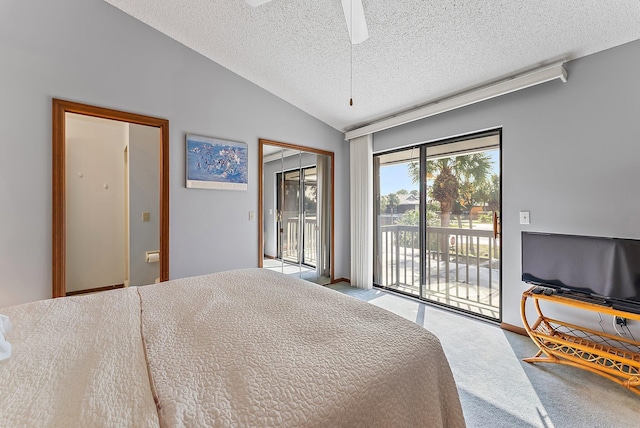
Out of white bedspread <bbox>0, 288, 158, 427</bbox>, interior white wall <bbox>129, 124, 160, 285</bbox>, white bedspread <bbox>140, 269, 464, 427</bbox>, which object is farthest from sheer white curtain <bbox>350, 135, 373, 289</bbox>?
white bedspread <bbox>0, 288, 158, 427</bbox>

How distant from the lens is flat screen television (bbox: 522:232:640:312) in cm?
182

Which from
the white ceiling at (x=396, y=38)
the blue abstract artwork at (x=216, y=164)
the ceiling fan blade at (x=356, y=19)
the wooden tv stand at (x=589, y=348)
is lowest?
the wooden tv stand at (x=589, y=348)

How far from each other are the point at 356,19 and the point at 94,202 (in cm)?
397

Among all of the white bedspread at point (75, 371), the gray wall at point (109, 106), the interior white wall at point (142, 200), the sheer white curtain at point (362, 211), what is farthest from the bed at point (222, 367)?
the sheer white curtain at point (362, 211)

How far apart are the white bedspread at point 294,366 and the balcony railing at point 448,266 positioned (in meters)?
2.26

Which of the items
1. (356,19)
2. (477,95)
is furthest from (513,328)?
(356,19)

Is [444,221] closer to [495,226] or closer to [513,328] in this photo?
[495,226]

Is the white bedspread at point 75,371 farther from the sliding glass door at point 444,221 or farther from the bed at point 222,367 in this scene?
the sliding glass door at point 444,221

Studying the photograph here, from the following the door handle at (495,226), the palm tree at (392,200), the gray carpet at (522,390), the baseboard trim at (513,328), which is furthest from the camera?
the palm tree at (392,200)

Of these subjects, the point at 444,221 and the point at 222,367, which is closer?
the point at 222,367

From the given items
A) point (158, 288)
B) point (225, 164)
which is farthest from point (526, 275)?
point (225, 164)

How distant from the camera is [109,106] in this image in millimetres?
2316

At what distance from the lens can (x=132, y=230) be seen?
341 centimetres

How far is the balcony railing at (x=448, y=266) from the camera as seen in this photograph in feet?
9.65
